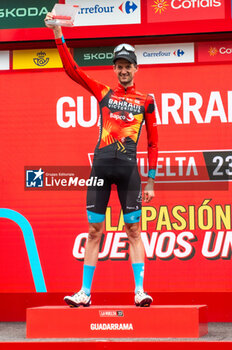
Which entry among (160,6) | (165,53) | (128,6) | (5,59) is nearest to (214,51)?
(165,53)

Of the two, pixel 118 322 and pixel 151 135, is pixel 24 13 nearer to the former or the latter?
pixel 151 135

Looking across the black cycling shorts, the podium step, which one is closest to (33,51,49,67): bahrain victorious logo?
the black cycling shorts

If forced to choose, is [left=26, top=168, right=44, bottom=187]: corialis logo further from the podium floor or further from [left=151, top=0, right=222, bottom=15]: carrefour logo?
[left=151, top=0, right=222, bottom=15]: carrefour logo

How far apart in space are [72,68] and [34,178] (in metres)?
1.72

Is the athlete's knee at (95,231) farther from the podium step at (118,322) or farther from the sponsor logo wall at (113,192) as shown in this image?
the sponsor logo wall at (113,192)

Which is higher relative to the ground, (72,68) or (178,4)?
(178,4)

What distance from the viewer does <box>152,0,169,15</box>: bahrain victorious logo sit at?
5.52 metres

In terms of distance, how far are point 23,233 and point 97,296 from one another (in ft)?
2.83

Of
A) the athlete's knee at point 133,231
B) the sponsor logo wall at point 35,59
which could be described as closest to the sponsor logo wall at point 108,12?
the sponsor logo wall at point 35,59

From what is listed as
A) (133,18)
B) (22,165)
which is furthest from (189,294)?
(133,18)

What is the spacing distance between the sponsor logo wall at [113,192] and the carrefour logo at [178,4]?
495 mm

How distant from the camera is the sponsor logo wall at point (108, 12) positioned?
552cm

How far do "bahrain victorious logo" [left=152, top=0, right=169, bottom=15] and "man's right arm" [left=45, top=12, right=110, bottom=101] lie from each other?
1.51m

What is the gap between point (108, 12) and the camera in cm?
555
